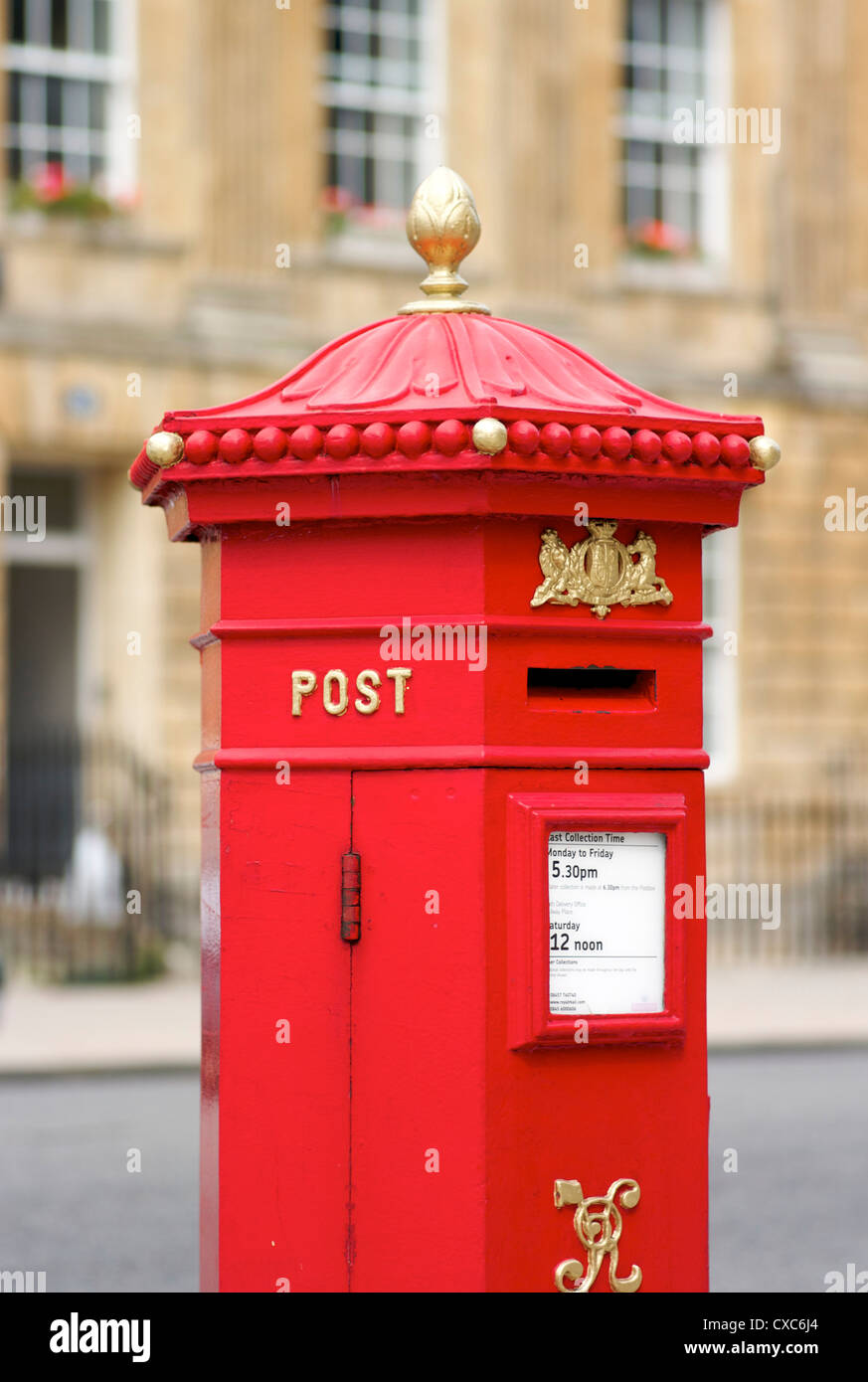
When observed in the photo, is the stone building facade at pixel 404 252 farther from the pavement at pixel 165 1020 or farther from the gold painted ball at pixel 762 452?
the gold painted ball at pixel 762 452

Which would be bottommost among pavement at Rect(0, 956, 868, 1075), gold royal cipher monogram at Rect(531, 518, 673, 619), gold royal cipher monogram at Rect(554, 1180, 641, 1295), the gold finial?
pavement at Rect(0, 956, 868, 1075)

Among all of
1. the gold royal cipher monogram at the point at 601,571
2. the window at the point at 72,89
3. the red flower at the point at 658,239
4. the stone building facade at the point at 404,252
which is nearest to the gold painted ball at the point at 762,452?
the gold royal cipher monogram at the point at 601,571

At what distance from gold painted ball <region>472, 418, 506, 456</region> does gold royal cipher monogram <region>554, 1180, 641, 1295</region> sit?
1.10 meters

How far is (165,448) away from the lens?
3.25 metres

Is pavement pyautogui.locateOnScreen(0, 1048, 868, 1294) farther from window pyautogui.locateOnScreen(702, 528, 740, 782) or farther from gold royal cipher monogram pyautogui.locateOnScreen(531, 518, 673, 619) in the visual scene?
window pyautogui.locateOnScreen(702, 528, 740, 782)

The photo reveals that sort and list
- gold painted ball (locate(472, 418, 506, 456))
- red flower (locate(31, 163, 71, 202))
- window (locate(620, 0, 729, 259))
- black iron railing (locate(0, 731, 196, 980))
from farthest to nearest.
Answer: window (locate(620, 0, 729, 259)), red flower (locate(31, 163, 71, 202)), black iron railing (locate(0, 731, 196, 980)), gold painted ball (locate(472, 418, 506, 456))

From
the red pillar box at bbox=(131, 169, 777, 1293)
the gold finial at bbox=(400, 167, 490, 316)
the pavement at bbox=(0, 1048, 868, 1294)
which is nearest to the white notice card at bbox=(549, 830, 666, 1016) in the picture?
the red pillar box at bbox=(131, 169, 777, 1293)

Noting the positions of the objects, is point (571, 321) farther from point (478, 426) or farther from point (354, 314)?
point (478, 426)

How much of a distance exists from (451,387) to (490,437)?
10.4 inches

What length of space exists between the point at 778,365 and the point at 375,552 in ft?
55.2

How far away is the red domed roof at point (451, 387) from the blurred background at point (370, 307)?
10.6 metres

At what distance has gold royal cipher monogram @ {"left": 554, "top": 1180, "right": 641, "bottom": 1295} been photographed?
3.21 metres

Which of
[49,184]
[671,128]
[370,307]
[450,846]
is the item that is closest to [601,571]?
[450,846]

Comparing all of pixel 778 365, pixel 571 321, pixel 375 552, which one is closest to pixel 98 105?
pixel 571 321
